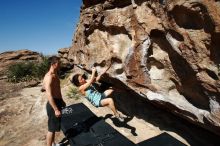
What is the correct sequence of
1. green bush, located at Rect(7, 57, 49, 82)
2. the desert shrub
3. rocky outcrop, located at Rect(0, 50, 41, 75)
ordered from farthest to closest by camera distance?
rocky outcrop, located at Rect(0, 50, 41, 75) < the desert shrub < green bush, located at Rect(7, 57, 49, 82)

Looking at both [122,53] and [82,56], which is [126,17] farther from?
[82,56]

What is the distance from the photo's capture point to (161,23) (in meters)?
4.91

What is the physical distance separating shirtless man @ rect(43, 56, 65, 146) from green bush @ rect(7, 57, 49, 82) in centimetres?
889

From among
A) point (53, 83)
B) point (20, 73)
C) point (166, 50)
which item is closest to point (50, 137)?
point (53, 83)

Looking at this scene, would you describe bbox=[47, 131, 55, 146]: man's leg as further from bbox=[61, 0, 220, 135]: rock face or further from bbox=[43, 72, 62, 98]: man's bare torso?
bbox=[61, 0, 220, 135]: rock face

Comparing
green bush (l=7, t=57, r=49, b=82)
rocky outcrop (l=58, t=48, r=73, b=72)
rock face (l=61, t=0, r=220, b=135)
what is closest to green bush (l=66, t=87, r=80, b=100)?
rock face (l=61, t=0, r=220, b=135)

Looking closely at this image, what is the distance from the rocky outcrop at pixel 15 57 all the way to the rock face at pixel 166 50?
37.2 ft

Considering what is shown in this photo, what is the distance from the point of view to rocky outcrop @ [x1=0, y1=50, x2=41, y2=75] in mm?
17231

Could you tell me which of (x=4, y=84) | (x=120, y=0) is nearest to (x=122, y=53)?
(x=120, y=0)

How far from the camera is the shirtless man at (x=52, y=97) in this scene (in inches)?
206

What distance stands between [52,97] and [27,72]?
34.0ft

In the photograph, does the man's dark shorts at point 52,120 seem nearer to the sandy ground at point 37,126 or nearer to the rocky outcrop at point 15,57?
the sandy ground at point 37,126

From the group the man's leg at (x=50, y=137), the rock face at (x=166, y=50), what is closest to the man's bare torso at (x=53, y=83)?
the man's leg at (x=50, y=137)

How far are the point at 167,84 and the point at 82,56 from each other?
3.65 metres
